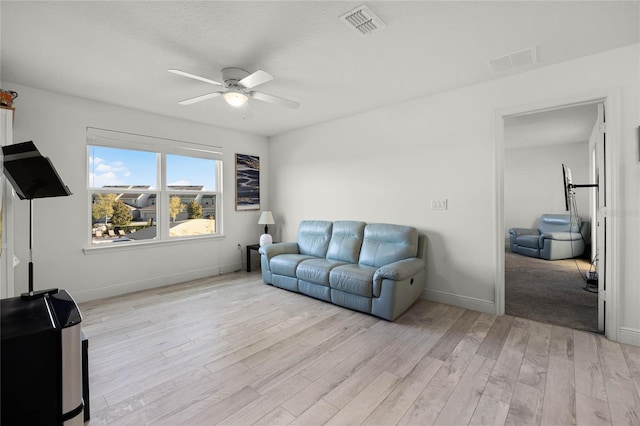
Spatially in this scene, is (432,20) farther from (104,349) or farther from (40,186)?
(104,349)

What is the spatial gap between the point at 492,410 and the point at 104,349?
2.89 m

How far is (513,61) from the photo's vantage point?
2.63m

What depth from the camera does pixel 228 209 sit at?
5.02 meters

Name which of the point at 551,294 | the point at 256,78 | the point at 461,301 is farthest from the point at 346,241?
the point at 551,294

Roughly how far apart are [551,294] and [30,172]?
5.26m

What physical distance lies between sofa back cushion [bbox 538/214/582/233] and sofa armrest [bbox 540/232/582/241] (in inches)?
4.5

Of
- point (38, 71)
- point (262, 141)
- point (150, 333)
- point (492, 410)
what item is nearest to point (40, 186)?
Answer: point (150, 333)

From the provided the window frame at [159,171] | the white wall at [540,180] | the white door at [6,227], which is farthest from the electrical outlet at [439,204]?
the white wall at [540,180]

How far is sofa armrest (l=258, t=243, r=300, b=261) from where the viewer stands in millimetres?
4246

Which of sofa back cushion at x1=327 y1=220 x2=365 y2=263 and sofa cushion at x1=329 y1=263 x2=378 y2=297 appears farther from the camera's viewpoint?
sofa back cushion at x1=327 y1=220 x2=365 y2=263

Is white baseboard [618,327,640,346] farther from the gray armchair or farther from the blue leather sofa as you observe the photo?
the gray armchair

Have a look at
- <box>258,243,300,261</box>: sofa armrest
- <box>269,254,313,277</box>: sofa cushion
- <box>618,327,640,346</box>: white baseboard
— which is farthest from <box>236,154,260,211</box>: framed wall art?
<box>618,327,640,346</box>: white baseboard

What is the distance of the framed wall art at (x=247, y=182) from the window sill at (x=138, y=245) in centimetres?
81

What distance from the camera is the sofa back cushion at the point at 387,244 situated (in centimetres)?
346
